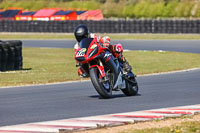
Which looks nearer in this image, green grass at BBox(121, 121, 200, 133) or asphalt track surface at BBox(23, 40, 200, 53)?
green grass at BBox(121, 121, 200, 133)

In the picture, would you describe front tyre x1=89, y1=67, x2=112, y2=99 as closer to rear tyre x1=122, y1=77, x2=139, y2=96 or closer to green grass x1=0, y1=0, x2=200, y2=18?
rear tyre x1=122, y1=77, x2=139, y2=96

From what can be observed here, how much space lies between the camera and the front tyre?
10.5m

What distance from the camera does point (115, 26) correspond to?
48.9m

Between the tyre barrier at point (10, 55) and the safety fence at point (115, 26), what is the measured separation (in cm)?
2637

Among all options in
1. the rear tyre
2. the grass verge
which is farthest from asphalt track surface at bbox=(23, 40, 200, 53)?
the rear tyre

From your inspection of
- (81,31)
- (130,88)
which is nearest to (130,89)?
(130,88)

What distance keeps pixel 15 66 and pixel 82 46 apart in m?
9.66

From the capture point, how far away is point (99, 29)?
4934cm

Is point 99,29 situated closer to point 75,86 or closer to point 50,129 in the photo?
point 75,86

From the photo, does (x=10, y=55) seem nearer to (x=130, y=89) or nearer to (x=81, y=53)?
(x=130, y=89)

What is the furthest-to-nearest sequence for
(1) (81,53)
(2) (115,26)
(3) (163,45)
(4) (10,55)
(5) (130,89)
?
1. (2) (115,26)
2. (3) (163,45)
3. (4) (10,55)
4. (5) (130,89)
5. (1) (81,53)

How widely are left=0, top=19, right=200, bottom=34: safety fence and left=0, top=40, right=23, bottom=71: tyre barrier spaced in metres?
26.4

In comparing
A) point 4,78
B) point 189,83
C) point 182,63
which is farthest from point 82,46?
point 182,63

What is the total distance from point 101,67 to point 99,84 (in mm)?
361
